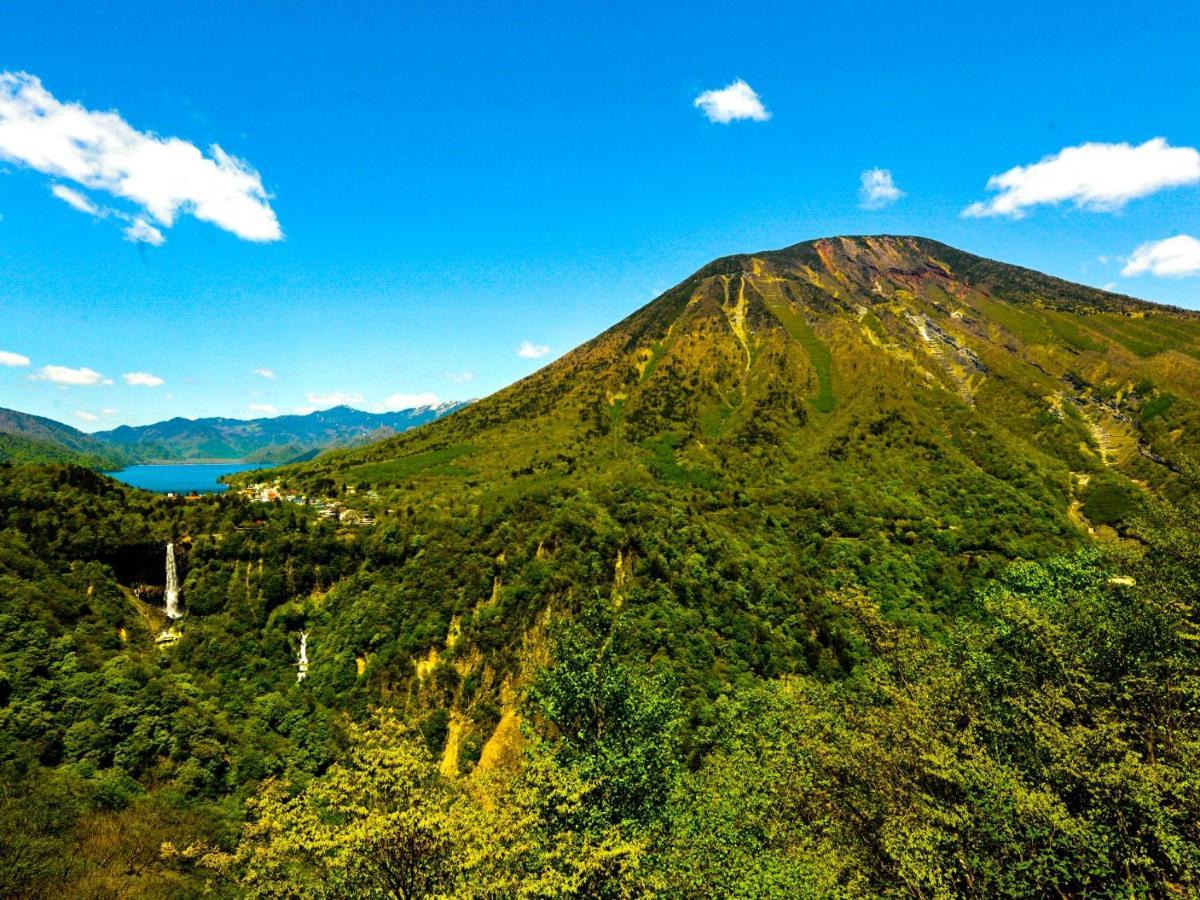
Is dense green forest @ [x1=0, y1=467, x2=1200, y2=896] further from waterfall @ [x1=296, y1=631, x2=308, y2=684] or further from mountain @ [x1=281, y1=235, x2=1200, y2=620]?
mountain @ [x1=281, y1=235, x2=1200, y2=620]

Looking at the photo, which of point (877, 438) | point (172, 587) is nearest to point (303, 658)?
point (172, 587)

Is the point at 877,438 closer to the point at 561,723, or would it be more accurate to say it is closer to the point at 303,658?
the point at 561,723

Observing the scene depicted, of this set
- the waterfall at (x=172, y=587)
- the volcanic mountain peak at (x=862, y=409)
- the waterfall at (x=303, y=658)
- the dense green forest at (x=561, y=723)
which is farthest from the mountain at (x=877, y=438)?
the waterfall at (x=172, y=587)

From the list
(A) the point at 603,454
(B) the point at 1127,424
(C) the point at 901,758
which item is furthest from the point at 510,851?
(B) the point at 1127,424

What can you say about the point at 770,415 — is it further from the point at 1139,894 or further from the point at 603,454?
the point at 1139,894

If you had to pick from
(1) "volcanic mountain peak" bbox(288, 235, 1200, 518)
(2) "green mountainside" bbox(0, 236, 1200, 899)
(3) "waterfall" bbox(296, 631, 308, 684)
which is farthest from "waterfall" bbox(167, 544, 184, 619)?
(1) "volcanic mountain peak" bbox(288, 235, 1200, 518)

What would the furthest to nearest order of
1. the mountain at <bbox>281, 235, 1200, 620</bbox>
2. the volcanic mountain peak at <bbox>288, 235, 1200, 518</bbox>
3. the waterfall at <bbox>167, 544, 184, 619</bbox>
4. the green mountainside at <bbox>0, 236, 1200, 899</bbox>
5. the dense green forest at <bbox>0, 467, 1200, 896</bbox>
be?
the volcanic mountain peak at <bbox>288, 235, 1200, 518</bbox>
the mountain at <bbox>281, 235, 1200, 620</bbox>
the waterfall at <bbox>167, 544, 184, 619</bbox>
the green mountainside at <bbox>0, 236, 1200, 899</bbox>
the dense green forest at <bbox>0, 467, 1200, 896</bbox>
